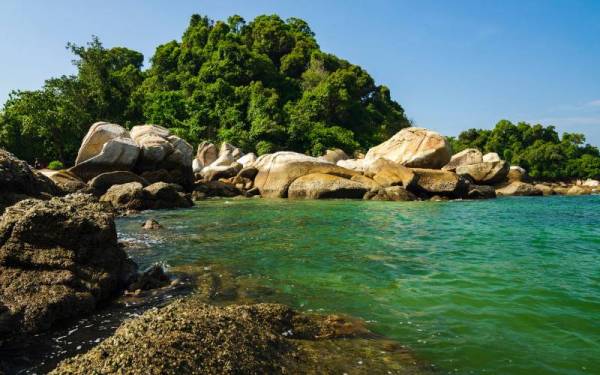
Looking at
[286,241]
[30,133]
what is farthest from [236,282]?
[30,133]

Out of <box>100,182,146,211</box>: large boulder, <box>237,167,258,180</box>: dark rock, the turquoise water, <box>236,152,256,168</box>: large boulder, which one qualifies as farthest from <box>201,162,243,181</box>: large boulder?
the turquoise water

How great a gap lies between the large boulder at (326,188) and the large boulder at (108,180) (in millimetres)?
11117

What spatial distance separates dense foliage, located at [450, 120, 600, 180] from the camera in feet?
230

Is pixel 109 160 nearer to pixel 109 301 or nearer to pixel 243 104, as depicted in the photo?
pixel 109 301

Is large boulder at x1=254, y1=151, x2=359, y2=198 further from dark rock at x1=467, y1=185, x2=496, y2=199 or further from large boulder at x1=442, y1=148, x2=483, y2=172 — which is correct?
large boulder at x1=442, y1=148, x2=483, y2=172

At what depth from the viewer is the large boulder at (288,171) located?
103 feet

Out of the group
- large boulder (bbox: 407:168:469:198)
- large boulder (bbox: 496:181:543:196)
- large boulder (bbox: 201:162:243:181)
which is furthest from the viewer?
large boulder (bbox: 496:181:543:196)

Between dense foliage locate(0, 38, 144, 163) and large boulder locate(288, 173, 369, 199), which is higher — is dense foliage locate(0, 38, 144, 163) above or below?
above

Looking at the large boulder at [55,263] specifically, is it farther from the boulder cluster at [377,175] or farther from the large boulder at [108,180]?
the boulder cluster at [377,175]

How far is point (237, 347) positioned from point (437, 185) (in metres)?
29.0

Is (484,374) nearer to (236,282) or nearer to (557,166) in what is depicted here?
(236,282)

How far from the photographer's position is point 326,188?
29672 mm

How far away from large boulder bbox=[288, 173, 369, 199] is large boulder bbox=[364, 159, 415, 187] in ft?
7.34

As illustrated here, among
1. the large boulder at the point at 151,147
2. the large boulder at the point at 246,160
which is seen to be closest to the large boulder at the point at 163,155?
the large boulder at the point at 151,147
